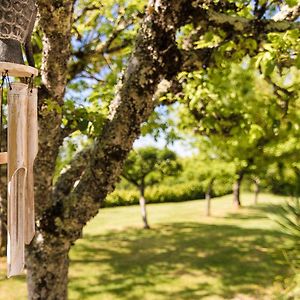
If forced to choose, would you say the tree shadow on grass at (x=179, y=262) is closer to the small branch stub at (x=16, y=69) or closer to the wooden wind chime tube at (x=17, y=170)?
the wooden wind chime tube at (x=17, y=170)

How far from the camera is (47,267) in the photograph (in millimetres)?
5184

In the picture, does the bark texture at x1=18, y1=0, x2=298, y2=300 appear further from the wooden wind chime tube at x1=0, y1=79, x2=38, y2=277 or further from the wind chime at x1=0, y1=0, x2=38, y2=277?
the wooden wind chime tube at x1=0, y1=79, x2=38, y2=277

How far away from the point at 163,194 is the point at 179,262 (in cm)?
1962

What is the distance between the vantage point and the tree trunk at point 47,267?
16.7 feet

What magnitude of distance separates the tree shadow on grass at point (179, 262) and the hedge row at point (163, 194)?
11.3 meters

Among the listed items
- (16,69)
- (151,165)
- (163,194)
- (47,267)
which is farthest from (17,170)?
(163,194)

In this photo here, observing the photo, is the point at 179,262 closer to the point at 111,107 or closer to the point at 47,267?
the point at 47,267

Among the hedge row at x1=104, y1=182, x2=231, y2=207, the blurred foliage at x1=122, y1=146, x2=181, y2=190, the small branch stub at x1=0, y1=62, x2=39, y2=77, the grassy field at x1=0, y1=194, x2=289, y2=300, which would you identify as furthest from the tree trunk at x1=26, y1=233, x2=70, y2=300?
the hedge row at x1=104, y1=182, x2=231, y2=207

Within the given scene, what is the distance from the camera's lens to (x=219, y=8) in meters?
4.87

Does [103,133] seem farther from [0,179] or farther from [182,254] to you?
[182,254]

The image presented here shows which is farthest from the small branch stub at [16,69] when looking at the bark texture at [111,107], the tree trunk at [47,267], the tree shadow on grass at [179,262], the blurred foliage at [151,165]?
the blurred foliage at [151,165]

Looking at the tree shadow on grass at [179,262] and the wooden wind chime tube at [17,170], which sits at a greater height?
the wooden wind chime tube at [17,170]

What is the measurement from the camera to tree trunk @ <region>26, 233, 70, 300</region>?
5.09 metres

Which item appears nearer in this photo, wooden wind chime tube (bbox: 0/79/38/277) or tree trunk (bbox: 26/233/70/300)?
wooden wind chime tube (bbox: 0/79/38/277)
